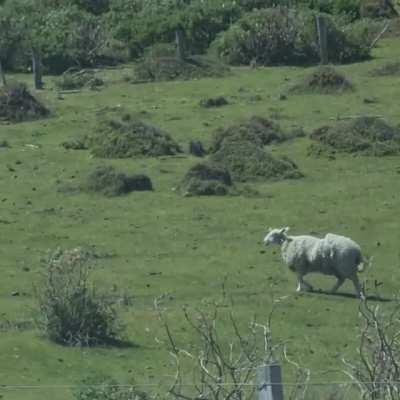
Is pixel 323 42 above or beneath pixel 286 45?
above

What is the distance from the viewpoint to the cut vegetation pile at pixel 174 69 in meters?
64.2

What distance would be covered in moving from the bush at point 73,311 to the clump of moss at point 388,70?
3022 centimetres

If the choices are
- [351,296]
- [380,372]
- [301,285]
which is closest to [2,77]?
[301,285]

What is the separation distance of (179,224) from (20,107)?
1454 centimetres

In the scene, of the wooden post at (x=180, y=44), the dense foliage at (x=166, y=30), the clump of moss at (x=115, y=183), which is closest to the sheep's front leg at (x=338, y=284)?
the clump of moss at (x=115, y=183)

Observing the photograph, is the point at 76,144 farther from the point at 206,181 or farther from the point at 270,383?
the point at 270,383

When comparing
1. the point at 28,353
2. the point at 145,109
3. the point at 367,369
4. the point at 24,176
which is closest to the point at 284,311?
the point at 28,353

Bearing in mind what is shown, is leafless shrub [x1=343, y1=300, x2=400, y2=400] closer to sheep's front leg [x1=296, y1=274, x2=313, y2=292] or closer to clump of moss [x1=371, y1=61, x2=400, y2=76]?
sheep's front leg [x1=296, y1=274, x2=313, y2=292]

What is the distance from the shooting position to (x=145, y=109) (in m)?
58.7

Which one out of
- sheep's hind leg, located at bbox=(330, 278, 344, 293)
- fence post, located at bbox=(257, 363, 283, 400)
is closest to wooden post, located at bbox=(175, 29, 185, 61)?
sheep's hind leg, located at bbox=(330, 278, 344, 293)

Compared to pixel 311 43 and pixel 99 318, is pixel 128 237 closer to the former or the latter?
pixel 99 318

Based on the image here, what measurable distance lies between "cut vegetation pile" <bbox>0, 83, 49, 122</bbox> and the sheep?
20.6m

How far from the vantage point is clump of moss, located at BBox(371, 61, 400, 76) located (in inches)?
2462

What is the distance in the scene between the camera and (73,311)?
33.3 m
